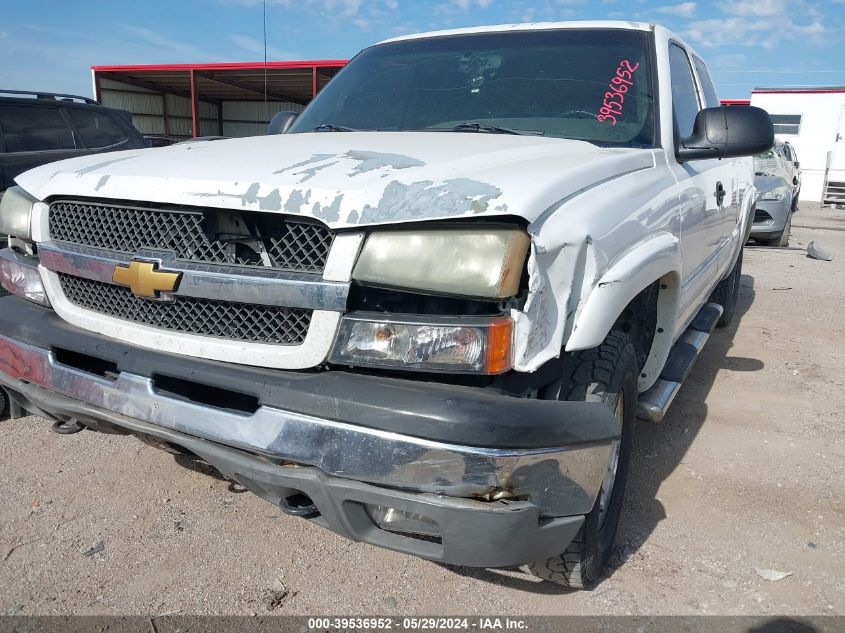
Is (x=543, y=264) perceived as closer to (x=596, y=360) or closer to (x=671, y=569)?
(x=596, y=360)

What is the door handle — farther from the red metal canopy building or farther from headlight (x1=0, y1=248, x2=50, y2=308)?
the red metal canopy building

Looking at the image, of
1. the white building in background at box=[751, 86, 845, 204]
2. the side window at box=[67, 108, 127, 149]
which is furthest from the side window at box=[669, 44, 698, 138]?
the white building in background at box=[751, 86, 845, 204]

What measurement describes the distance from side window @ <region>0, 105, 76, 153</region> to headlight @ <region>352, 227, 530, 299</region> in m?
5.40

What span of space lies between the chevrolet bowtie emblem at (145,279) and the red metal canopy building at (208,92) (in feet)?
68.0

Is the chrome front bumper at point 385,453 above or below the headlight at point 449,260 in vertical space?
below

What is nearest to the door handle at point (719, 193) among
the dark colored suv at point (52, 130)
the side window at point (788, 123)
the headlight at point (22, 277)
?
the headlight at point (22, 277)

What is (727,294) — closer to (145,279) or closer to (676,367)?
(676,367)

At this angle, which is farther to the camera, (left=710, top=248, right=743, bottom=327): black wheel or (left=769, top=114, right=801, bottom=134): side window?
(left=769, top=114, right=801, bottom=134): side window

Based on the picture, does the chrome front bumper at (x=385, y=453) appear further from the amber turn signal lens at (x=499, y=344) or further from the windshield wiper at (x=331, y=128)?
the windshield wiper at (x=331, y=128)

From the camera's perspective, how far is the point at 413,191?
1.73m

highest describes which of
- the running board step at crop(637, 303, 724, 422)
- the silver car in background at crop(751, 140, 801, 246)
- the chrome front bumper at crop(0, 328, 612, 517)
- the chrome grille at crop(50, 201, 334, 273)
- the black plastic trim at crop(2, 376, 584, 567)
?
the chrome grille at crop(50, 201, 334, 273)

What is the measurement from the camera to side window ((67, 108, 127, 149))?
21.0 ft

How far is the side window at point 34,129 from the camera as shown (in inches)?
230

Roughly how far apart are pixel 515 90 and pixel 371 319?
1644mm
